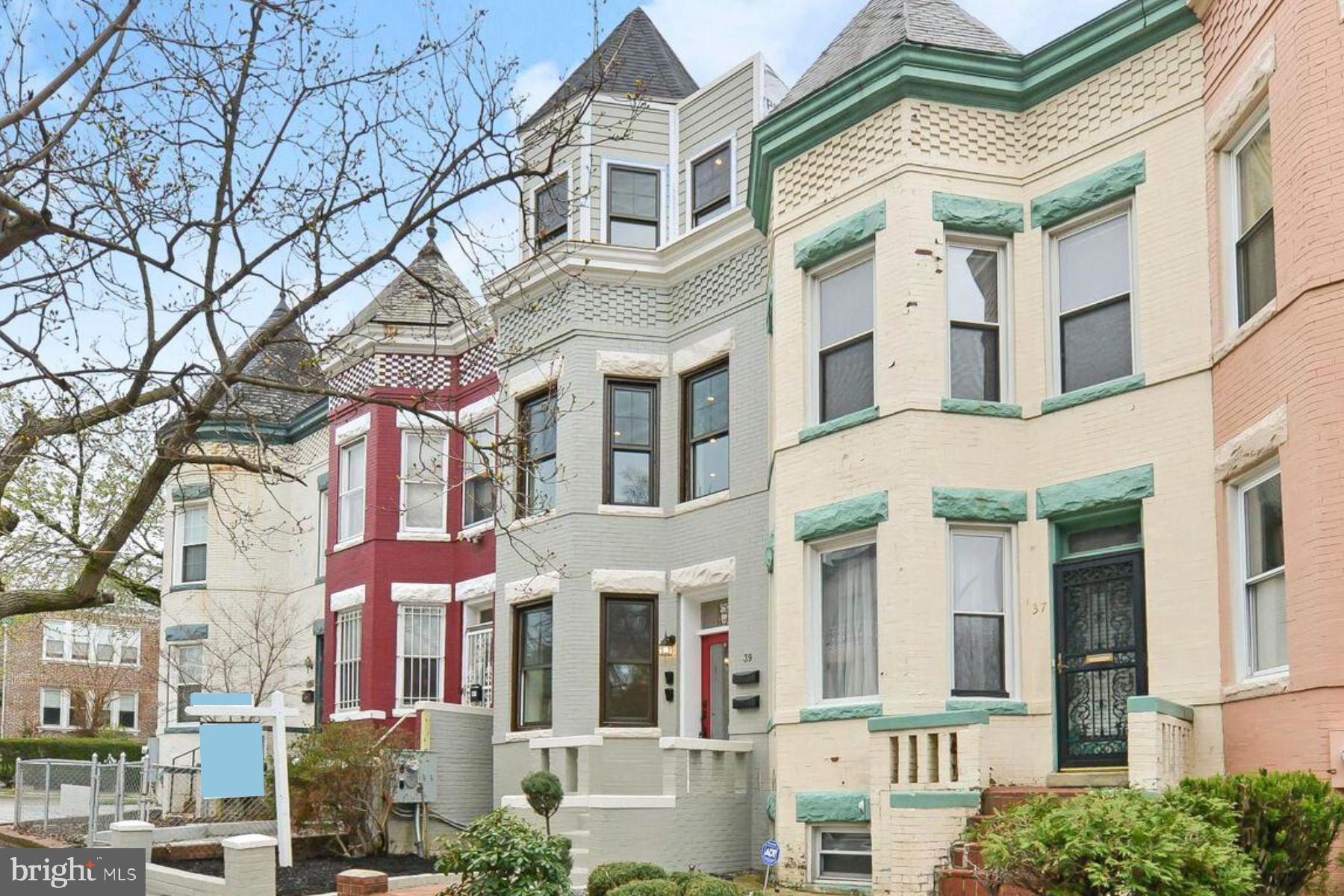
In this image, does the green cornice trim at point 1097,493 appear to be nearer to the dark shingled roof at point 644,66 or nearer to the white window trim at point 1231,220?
the white window trim at point 1231,220

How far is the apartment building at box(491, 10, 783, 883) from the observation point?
770 inches

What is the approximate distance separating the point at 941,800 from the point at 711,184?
10.9m

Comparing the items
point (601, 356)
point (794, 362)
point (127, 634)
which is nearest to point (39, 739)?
point (127, 634)

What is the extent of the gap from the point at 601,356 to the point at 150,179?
10.5 m

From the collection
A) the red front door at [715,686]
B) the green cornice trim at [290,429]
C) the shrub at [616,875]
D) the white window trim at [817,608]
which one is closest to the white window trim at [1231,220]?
the white window trim at [817,608]

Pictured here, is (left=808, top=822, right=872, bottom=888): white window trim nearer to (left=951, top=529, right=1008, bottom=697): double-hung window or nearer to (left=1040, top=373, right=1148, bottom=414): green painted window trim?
(left=951, top=529, right=1008, bottom=697): double-hung window

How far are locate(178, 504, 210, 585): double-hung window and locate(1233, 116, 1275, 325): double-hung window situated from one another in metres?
23.5

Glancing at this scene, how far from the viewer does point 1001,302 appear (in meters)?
15.8

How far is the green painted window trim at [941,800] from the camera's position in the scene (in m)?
13.7

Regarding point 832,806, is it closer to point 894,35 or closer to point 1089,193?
point 1089,193

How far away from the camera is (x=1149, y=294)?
14.4 meters

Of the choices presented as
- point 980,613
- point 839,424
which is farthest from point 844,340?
point 980,613

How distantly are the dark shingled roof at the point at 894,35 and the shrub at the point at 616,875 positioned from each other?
312 inches

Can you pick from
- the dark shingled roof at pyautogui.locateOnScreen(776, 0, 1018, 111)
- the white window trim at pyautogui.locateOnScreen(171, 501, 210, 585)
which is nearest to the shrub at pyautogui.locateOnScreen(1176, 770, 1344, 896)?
the dark shingled roof at pyautogui.locateOnScreen(776, 0, 1018, 111)
